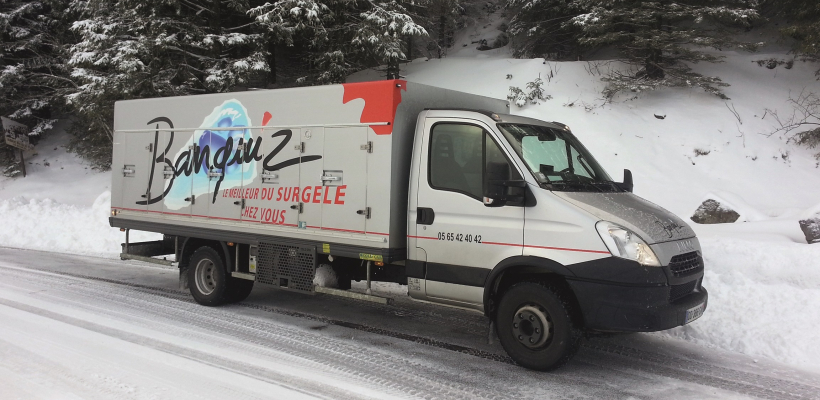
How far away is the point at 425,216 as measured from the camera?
19.3ft

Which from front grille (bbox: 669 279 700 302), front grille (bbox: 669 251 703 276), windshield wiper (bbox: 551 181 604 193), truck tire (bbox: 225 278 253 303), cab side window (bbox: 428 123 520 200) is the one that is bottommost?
truck tire (bbox: 225 278 253 303)

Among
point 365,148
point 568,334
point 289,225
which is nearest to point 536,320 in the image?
point 568,334

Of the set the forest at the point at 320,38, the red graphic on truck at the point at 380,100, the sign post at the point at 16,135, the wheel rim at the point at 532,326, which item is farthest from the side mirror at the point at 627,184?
the sign post at the point at 16,135

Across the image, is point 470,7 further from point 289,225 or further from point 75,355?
point 75,355

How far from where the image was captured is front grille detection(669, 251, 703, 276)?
5020mm

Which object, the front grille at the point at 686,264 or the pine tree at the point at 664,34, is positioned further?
the pine tree at the point at 664,34

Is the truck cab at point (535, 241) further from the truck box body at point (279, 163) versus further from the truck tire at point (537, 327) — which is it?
the truck box body at point (279, 163)

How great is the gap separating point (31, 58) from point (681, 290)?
24.8 metres

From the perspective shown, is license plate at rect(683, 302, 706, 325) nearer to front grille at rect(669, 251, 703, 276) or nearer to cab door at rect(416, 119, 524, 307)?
front grille at rect(669, 251, 703, 276)

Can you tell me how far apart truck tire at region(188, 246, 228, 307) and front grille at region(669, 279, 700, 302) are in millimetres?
5597

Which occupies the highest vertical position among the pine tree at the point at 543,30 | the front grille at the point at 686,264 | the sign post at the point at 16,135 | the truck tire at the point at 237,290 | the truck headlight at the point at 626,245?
the pine tree at the point at 543,30

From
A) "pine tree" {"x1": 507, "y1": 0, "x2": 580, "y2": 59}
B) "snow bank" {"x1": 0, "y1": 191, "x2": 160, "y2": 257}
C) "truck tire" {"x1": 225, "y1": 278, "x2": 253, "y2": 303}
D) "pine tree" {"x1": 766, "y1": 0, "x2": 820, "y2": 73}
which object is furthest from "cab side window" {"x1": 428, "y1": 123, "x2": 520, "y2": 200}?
"pine tree" {"x1": 507, "y1": 0, "x2": 580, "y2": 59}

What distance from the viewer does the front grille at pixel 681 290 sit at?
497 cm

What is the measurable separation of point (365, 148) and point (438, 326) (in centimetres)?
243
